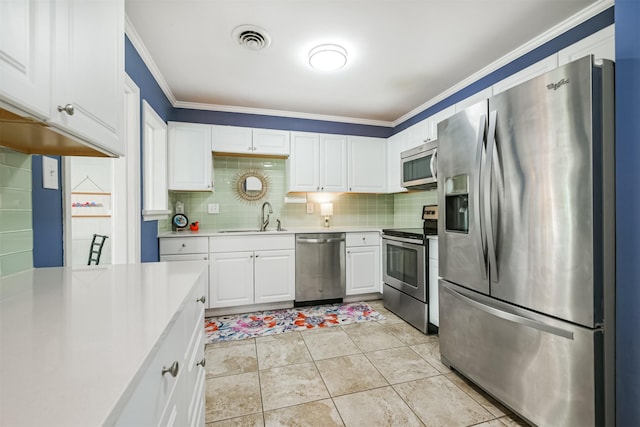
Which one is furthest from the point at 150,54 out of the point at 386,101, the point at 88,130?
the point at 386,101

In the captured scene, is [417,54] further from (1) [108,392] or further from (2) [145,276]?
(1) [108,392]

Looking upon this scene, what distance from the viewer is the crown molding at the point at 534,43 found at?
5.70ft

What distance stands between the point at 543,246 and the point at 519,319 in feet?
1.34

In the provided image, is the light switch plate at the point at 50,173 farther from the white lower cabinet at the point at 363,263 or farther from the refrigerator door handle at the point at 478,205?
the white lower cabinet at the point at 363,263

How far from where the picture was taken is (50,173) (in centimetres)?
120

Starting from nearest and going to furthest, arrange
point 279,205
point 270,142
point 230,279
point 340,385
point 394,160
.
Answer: point 340,385 → point 230,279 → point 270,142 → point 394,160 → point 279,205

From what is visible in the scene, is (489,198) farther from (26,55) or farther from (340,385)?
(26,55)

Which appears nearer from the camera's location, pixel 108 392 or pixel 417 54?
pixel 108 392

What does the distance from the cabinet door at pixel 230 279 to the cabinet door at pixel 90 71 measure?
6.59 feet

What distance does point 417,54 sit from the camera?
2.31 metres

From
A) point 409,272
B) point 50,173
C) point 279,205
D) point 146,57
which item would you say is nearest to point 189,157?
point 146,57

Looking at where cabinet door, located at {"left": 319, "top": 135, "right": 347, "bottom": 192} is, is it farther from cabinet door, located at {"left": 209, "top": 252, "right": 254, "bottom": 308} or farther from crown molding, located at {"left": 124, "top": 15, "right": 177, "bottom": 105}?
crown molding, located at {"left": 124, "top": 15, "right": 177, "bottom": 105}

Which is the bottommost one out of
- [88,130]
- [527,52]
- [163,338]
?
[163,338]

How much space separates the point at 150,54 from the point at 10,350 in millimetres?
2444
